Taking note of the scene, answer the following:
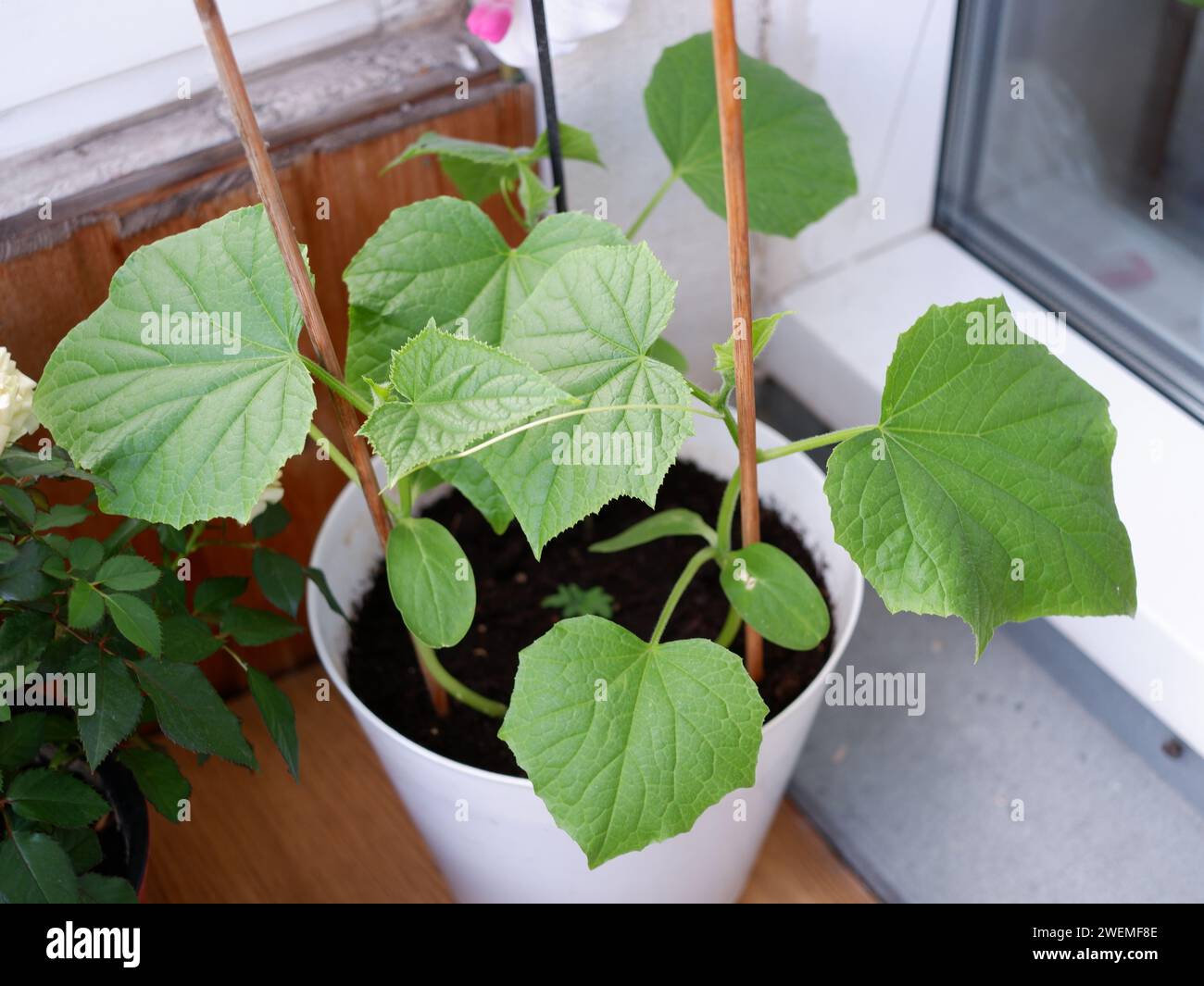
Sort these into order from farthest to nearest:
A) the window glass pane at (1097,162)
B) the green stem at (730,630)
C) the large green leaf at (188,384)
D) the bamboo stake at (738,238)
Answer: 1. the window glass pane at (1097,162)
2. the green stem at (730,630)
3. the large green leaf at (188,384)
4. the bamboo stake at (738,238)

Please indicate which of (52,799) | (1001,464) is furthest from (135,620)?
(1001,464)

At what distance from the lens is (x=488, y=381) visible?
58 cm

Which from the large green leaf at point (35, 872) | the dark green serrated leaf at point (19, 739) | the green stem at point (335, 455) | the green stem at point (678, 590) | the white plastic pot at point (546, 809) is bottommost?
the white plastic pot at point (546, 809)

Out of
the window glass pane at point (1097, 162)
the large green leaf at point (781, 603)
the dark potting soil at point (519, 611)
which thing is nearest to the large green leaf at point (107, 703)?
the dark potting soil at point (519, 611)

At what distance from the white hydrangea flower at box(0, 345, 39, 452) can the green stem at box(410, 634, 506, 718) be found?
274 mm

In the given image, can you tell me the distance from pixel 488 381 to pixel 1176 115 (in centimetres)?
74

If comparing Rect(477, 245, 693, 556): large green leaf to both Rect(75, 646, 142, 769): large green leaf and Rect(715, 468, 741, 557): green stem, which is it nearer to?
Rect(715, 468, 741, 557): green stem

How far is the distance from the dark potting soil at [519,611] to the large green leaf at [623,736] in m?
0.18

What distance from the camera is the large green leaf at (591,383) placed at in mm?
630

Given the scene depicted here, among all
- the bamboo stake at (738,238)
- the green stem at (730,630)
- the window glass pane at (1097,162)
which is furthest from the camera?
the window glass pane at (1097,162)

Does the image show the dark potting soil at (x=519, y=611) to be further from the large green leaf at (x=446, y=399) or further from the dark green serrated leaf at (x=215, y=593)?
the large green leaf at (x=446, y=399)

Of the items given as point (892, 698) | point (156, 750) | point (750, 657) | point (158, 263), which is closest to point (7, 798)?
point (156, 750)

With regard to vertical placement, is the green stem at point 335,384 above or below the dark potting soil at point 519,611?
above

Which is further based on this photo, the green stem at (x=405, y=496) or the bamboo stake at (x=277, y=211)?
the green stem at (x=405, y=496)
